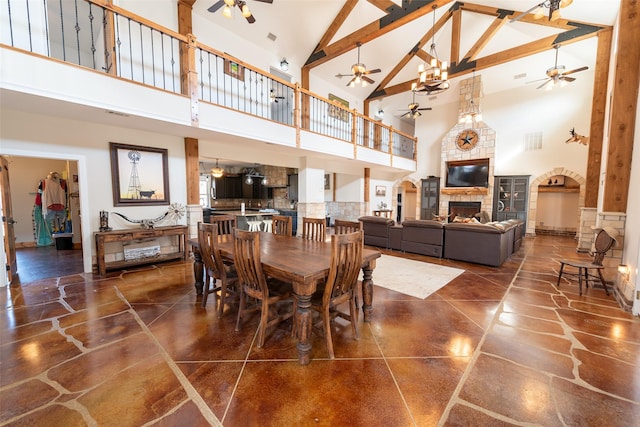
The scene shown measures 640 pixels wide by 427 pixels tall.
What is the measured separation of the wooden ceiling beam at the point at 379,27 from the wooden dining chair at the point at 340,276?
6.03m

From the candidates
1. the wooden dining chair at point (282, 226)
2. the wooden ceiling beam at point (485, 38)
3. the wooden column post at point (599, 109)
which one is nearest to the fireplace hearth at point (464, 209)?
the wooden column post at point (599, 109)

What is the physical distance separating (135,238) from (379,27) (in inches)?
278

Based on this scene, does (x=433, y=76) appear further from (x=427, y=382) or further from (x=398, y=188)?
(x=398, y=188)

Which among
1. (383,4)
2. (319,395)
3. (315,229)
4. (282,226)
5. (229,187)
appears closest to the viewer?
(319,395)

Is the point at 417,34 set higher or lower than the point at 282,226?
higher

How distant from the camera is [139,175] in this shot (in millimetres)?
4570

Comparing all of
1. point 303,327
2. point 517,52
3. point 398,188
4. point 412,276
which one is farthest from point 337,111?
point 303,327

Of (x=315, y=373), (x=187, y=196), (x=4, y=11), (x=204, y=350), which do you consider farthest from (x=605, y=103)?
(x=4, y=11)

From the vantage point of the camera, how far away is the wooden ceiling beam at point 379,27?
18.0 ft

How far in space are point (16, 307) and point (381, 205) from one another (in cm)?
1009

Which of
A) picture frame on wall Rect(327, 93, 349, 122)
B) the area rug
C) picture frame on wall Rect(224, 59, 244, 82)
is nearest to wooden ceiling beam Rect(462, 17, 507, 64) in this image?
picture frame on wall Rect(327, 93, 349, 122)

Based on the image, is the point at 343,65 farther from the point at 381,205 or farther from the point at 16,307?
the point at 16,307

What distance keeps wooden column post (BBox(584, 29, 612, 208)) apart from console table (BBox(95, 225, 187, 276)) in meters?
8.49

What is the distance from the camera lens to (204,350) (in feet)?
7.01
